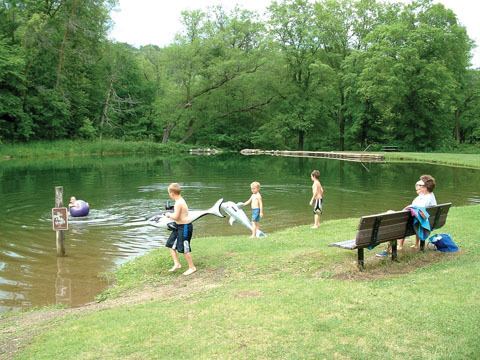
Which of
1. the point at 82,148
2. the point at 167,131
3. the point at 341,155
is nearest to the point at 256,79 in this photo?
the point at 167,131

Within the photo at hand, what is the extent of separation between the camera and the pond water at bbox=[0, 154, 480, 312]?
456 inches

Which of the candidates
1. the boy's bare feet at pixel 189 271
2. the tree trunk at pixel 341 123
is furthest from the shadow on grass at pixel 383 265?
the tree trunk at pixel 341 123

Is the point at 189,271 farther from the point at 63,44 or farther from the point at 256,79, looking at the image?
the point at 256,79

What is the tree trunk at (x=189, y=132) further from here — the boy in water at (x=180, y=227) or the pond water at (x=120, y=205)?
the boy in water at (x=180, y=227)

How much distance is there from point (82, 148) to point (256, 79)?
25.1 meters

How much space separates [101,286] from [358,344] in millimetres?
6795

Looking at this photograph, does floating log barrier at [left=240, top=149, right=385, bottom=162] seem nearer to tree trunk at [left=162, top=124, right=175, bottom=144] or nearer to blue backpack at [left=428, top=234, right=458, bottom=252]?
tree trunk at [left=162, top=124, right=175, bottom=144]

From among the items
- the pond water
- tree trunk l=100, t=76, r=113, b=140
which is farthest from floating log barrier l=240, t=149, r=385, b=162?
tree trunk l=100, t=76, r=113, b=140

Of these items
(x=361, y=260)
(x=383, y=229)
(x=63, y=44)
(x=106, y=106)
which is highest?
(x=63, y=44)

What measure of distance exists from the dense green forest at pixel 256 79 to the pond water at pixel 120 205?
20.3m

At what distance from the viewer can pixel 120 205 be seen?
2211 cm

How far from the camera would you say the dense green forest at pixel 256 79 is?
186 ft

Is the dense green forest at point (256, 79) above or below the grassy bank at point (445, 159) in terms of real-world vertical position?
above

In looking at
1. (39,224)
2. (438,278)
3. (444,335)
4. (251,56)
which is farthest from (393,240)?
(251,56)
